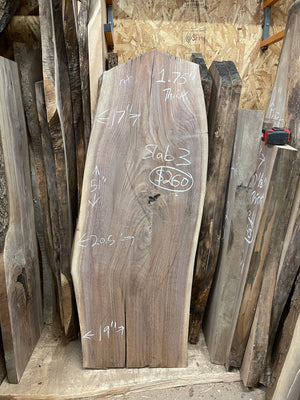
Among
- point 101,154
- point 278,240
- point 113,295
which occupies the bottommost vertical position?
point 113,295

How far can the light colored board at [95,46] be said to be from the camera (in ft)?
4.05


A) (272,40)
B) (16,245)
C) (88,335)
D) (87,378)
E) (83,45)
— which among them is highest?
(272,40)

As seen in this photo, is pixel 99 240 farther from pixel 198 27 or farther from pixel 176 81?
pixel 198 27

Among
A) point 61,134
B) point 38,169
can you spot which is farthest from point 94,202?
point 38,169

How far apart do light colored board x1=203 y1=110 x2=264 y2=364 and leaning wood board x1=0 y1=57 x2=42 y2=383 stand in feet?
2.81

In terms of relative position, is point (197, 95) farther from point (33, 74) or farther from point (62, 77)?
point (33, 74)

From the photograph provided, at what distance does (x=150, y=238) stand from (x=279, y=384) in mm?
733

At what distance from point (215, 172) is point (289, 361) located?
771mm

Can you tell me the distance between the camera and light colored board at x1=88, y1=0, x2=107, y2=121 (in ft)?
4.05

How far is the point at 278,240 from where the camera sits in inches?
44.6

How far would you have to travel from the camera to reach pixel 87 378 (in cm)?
131

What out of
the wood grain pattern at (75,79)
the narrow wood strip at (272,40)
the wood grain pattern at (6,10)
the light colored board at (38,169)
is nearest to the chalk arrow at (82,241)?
the wood grain pattern at (75,79)

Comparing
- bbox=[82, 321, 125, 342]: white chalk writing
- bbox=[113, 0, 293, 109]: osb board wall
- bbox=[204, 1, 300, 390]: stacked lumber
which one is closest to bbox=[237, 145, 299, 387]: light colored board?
bbox=[204, 1, 300, 390]: stacked lumber

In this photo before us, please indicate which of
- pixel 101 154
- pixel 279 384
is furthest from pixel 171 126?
pixel 279 384
